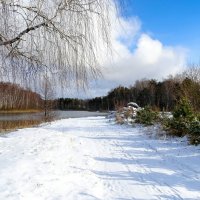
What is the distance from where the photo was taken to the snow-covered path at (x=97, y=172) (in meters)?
6.55

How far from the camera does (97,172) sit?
860 centimetres

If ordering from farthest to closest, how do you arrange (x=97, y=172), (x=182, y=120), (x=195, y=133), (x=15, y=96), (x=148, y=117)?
(x=148, y=117), (x=182, y=120), (x=195, y=133), (x=97, y=172), (x=15, y=96)

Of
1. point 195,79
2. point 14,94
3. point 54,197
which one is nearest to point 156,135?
point 195,79

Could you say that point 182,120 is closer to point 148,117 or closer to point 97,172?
point 148,117

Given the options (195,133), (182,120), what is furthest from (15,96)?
(182,120)

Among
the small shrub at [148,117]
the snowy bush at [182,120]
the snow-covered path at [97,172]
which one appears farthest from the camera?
the small shrub at [148,117]

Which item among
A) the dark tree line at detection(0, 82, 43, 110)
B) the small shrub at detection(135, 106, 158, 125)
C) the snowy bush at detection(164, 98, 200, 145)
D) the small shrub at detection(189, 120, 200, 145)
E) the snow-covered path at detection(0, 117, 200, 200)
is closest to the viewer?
the dark tree line at detection(0, 82, 43, 110)

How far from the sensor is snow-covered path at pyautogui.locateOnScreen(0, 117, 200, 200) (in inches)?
258

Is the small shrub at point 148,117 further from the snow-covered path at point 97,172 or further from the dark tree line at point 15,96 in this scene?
the dark tree line at point 15,96

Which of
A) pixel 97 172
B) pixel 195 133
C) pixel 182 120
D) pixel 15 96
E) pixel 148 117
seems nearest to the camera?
pixel 15 96

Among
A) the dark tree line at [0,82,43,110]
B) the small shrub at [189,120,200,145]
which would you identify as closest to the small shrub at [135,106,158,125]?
the small shrub at [189,120,200,145]

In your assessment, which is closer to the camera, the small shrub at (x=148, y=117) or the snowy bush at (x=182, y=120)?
the snowy bush at (x=182, y=120)

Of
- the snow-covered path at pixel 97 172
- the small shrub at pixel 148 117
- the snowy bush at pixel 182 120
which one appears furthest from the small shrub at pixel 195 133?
the small shrub at pixel 148 117

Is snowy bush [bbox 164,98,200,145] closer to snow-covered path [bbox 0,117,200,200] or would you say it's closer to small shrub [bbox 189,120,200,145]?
small shrub [bbox 189,120,200,145]
